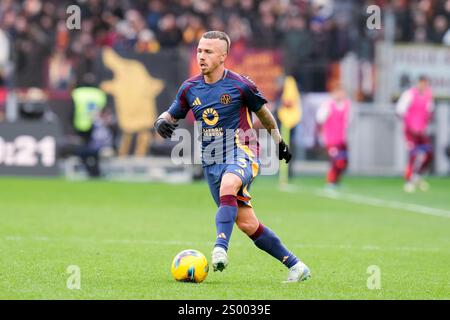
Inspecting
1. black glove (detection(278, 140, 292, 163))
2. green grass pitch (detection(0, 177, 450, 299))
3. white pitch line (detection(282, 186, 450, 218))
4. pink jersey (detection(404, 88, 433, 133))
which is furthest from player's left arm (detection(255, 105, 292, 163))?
pink jersey (detection(404, 88, 433, 133))

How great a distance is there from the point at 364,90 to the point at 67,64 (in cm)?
732

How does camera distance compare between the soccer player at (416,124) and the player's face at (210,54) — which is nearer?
the player's face at (210,54)

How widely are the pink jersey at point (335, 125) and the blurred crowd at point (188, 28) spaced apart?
3.44 m

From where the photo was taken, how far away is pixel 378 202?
62.7 ft

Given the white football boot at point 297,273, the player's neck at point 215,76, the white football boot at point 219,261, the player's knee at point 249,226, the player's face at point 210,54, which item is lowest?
the white football boot at point 297,273

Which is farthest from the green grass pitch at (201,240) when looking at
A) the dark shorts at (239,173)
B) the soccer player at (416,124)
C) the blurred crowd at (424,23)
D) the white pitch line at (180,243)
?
the blurred crowd at (424,23)

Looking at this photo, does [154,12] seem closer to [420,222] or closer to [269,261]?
[420,222]

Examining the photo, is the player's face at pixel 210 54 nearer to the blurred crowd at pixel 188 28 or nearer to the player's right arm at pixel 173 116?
the player's right arm at pixel 173 116

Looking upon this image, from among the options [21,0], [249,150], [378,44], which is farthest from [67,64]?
[249,150]

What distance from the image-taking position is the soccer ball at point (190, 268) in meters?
8.55

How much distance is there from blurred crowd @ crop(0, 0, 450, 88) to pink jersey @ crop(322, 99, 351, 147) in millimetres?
3439

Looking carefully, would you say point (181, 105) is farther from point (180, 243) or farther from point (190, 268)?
point (180, 243)

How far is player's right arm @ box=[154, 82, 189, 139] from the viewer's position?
8.94 m
